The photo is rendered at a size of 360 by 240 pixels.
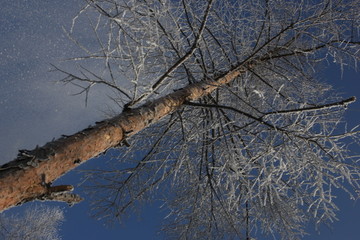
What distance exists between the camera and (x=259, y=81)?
17.1 ft

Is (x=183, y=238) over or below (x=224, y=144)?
below

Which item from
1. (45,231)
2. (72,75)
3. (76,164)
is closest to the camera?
(76,164)

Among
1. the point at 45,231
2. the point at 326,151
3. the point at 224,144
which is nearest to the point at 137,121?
the point at 224,144

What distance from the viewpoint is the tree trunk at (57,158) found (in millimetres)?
1817

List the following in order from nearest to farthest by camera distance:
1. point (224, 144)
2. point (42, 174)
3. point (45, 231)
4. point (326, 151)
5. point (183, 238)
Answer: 1. point (42, 174)
2. point (326, 151)
3. point (224, 144)
4. point (183, 238)
5. point (45, 231)

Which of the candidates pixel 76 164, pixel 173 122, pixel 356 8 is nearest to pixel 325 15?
pixel 356 8

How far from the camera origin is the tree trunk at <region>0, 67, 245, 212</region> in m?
1.82

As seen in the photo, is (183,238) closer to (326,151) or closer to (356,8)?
(326,151)

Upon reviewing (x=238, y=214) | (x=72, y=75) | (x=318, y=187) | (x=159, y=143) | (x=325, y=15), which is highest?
(x=72, y=75)

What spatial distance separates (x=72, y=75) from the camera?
3.08m

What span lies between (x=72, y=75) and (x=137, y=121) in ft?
2.48

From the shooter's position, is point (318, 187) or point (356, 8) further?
point (356, 8)

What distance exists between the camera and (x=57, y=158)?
2082mm

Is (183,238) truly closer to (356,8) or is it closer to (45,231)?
(356,8)
